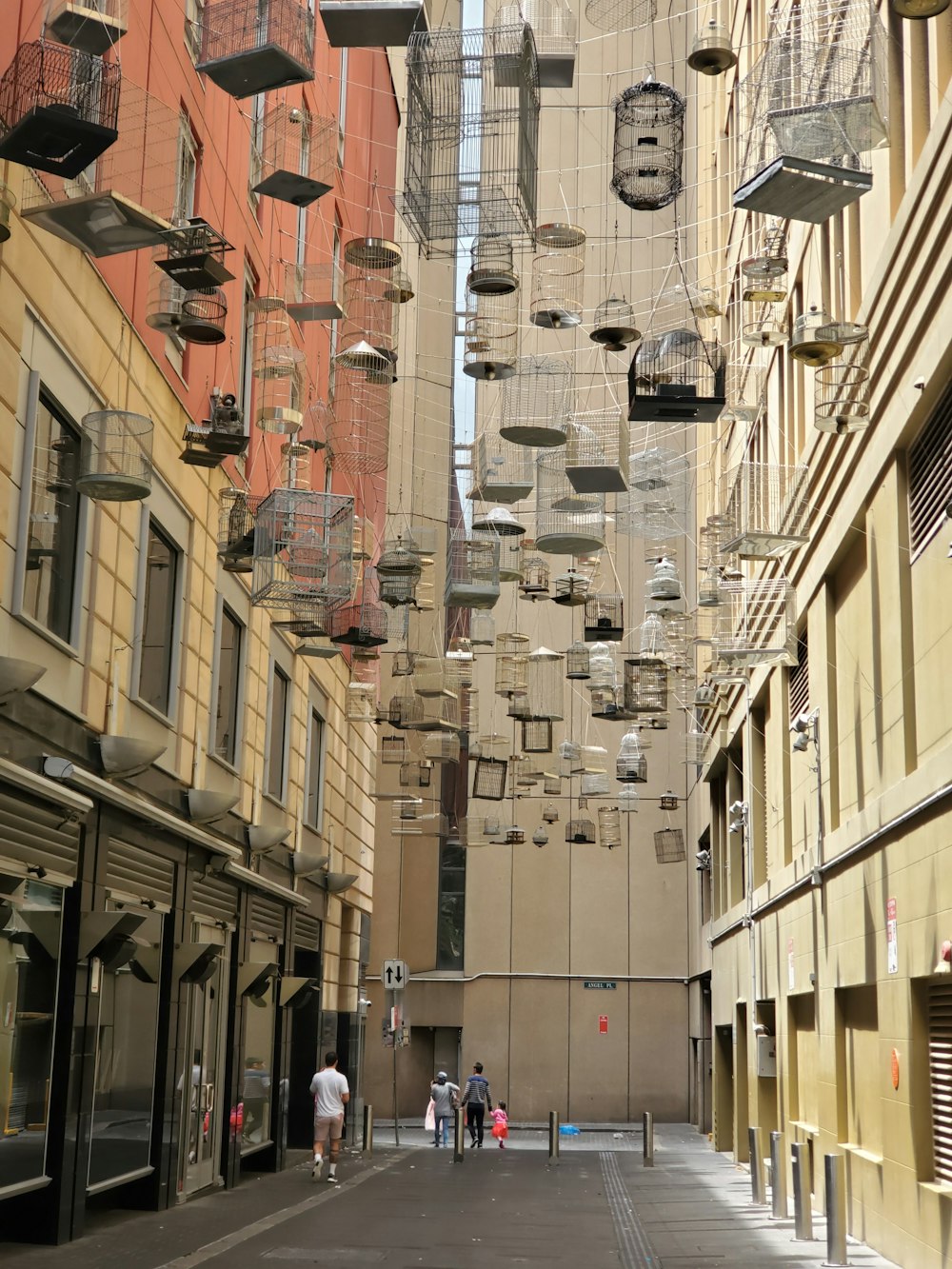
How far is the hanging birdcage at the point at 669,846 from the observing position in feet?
119

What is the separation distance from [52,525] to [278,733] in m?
11.2

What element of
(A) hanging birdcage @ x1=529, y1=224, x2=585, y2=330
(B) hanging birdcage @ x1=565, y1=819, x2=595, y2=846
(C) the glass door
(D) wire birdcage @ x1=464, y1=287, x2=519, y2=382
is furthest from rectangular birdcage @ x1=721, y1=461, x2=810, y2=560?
(B) hanging birdcage @ x1=565, y1=819, x2=595, y2=846

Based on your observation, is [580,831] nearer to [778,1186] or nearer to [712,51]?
[778,1186]

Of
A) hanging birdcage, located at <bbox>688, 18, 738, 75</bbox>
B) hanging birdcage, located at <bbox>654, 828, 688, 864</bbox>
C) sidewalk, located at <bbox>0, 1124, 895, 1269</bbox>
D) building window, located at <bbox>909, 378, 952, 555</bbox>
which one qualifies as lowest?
sidewalk, located at <bbox>0, 1124, 895, 1269</bbox>

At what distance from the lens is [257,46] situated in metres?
9.40

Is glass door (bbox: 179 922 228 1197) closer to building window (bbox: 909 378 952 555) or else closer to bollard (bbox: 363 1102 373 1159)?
bollard (bbox: 363 1102 373 1159)

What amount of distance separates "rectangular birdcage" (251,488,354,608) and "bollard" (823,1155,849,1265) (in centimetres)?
708

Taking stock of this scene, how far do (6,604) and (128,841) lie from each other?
161 inches

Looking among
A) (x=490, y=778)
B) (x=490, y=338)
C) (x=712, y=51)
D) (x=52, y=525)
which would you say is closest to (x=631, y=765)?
(x=490, y=778)

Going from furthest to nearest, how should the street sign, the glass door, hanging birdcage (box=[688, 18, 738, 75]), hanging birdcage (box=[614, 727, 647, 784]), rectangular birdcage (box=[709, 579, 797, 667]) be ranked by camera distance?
1. the street sign
2. hanging birdcage (box=[614, 727, 647, 784])
3. the glass door
4. rectangular birdcage (box=[709, 579, 797, 667])
5. hanging birdcage (box=[688, 18, 738, 75])

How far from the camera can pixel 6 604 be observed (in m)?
12.0

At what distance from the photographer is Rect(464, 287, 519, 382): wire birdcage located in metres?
13.0

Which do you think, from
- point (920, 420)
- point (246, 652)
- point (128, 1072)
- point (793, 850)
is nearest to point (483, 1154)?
point (793, 850)

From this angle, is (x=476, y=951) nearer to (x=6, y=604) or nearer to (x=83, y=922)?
(x=83, y=922)
